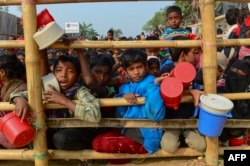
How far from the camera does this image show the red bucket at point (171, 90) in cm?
223

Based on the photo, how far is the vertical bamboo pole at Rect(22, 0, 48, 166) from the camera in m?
2.30

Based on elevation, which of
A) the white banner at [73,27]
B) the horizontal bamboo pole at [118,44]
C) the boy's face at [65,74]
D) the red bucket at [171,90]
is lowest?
the red bucket at [171,90]

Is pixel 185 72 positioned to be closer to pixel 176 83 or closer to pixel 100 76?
pixel 176 83

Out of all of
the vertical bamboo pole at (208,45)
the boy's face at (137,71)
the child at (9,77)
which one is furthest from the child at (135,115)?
the child at (9,77)

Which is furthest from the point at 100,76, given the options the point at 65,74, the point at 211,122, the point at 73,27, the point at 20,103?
the point at 73,27

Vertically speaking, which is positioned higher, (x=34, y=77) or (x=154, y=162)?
(x=34, y=77)

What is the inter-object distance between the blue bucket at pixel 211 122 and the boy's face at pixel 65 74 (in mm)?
1049

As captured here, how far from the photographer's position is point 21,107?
2271 millimetres

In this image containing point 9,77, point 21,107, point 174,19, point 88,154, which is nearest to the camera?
point 21,107

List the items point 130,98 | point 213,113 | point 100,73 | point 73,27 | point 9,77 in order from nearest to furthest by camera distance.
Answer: point 213,113 < point 130,98 < point 9,77 < point 100,73 < point 73,27

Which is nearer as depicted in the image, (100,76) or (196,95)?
(196,95)

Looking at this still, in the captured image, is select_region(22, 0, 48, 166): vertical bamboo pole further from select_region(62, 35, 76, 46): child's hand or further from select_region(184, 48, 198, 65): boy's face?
select_region(184, 48, 198, 65): boy's face

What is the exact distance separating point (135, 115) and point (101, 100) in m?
0.30

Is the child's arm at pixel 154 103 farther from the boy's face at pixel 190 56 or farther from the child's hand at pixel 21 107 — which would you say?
the child's hand at pixel 21 107
